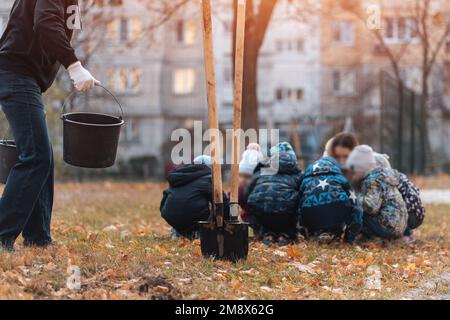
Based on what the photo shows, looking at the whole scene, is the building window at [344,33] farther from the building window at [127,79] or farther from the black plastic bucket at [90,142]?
the black plastic bucket at [90,142]

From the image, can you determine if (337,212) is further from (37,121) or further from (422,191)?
(422,191)

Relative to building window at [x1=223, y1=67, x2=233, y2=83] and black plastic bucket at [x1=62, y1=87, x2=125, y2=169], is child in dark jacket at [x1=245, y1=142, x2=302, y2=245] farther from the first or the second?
building window at [x1=223, y1=67, x2=233, y2=83]

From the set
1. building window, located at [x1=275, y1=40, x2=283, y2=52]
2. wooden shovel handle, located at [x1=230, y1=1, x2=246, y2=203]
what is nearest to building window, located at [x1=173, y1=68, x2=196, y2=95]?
building window, located at [x1=275, y1=40, x2=283, y2=52]

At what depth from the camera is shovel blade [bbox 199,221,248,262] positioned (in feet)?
18.3

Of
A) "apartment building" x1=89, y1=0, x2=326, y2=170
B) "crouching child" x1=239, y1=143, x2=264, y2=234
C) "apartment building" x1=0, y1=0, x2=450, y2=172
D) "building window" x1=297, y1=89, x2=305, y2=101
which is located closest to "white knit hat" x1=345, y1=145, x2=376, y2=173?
"crouching child" x1=239, y1=143, x2=264, y2=234

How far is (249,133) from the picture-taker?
49.6 feet

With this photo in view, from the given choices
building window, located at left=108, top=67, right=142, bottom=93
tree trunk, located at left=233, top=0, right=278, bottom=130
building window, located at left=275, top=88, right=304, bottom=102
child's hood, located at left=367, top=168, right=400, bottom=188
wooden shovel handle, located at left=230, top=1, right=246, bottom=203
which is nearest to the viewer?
wooden shovel handle, located at left=230, top=1, right=246, bottom=203

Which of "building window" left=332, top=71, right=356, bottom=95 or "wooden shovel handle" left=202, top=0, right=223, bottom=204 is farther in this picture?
"building window" left=332, top=71, right=356, bottom=95

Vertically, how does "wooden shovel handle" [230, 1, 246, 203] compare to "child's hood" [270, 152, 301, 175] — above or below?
above

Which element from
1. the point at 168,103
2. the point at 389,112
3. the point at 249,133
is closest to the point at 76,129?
the point at 249,133

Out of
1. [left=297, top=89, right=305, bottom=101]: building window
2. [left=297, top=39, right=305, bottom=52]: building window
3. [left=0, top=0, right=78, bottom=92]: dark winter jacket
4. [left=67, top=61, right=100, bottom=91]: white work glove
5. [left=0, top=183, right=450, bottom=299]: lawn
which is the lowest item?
[left=297, top=89, right=305, bottom=101]: building window

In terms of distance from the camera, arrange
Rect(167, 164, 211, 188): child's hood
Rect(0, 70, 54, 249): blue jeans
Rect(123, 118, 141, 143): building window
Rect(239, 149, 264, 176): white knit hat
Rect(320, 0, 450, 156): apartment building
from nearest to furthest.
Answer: Rect(0, 70, 54, 249): blue jeans < Rect(167, 164, 211, 188): child's hood < Rect(239, 149, 264, 176): white knit hat < Rect(320, 0, 450, 156): apartment building < Rect(123, 118, 141, 143): building window

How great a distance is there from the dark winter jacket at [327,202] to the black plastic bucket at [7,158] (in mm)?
2451

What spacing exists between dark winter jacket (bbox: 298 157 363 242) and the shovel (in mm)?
1391
